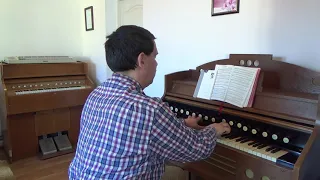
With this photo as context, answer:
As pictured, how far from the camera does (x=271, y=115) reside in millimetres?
1332

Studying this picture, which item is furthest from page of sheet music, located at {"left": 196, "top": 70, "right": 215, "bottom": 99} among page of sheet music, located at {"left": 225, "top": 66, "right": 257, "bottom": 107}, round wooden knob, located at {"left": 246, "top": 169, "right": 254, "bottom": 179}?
round wooden knob, located at {"left": 246, "top": 169, "right": 254, "bottom": 179}

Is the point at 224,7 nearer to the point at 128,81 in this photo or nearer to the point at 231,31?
the point at 231,31

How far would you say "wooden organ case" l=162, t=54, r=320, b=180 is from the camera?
1152 mm

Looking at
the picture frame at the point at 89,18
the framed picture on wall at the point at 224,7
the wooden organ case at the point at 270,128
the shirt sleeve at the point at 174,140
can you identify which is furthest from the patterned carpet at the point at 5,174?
the picture frame at the point at 89,18

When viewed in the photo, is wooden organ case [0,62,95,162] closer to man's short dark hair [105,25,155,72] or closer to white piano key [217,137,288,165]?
man's short dark hair [105,25,155,72]

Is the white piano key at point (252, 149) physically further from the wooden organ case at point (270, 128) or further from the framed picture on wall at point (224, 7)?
the framed picture on wall at point (224, 7)

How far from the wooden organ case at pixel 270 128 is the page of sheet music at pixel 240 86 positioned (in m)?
0.04

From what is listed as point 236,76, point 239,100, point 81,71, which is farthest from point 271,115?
point 81,71

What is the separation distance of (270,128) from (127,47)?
80cm

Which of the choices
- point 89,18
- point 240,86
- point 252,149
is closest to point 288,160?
point 252,149

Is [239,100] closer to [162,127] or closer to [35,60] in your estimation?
[162,127]

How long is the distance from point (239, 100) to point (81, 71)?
8.41ft

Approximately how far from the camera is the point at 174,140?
3.33ft

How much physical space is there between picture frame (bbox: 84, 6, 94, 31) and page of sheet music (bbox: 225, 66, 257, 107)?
8.59 feet
